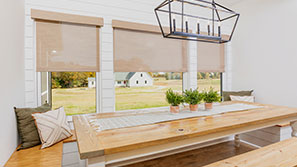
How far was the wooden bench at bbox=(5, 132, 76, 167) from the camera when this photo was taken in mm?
1504

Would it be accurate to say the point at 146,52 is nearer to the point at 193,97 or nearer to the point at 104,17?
the point at 104,17

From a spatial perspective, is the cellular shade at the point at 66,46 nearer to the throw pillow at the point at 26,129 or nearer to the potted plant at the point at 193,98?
the throw pillow at the point at 26,129

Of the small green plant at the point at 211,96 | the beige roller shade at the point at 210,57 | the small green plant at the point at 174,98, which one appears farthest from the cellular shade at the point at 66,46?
the beige roller shade at the point at 210,57

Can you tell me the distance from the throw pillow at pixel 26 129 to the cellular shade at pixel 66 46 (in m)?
0.74

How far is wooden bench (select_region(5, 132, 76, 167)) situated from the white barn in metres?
1.45

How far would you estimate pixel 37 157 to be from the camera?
1.63 m

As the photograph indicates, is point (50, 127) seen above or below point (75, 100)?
below

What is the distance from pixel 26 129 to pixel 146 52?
209 cm

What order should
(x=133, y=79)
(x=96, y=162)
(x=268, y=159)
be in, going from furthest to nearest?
(x=133, y=79) → (x=268, y=159) → (x=96, y=162)

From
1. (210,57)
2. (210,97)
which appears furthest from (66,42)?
(210,57)

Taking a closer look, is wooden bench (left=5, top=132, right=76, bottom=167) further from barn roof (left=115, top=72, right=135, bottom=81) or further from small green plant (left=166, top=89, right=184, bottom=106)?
barn roof (left=115, top=72, right=135, bottom=81)

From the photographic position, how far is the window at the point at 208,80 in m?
3.78

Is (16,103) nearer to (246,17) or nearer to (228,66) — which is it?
(228,66)

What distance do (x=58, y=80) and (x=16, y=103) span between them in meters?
0.78
